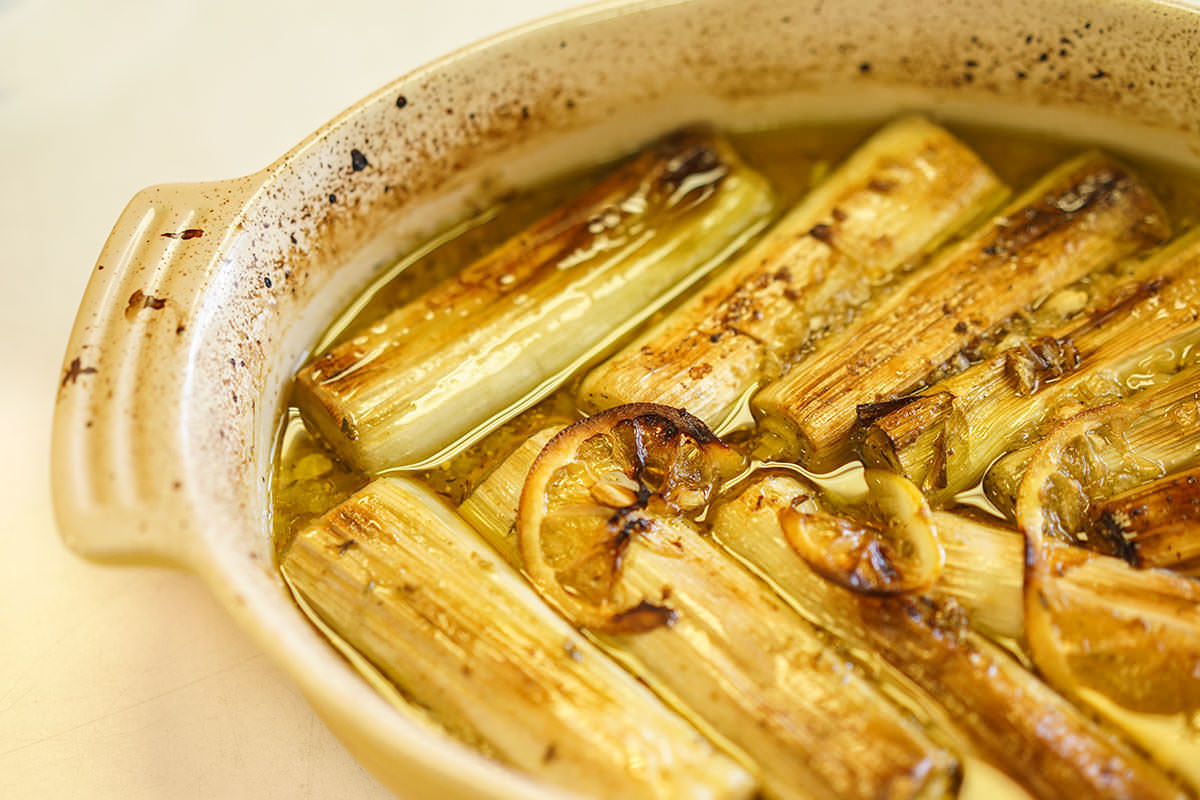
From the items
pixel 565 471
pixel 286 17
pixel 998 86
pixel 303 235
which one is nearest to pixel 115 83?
pixel 286 17

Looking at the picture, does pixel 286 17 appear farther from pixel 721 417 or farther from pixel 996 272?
pixel 996 272

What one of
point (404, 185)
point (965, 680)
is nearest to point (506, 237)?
point (404, 185)

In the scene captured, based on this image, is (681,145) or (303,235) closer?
(303,235)

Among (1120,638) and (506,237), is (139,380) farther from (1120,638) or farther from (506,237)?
(1120,638)

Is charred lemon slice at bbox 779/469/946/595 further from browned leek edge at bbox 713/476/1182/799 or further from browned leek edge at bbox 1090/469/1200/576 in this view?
browned leek edge at bbox 1090/469/1200/576

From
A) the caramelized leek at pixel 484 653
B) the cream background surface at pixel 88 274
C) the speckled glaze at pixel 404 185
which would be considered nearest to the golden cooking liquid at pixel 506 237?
the speckled glaze at pixel 404 185

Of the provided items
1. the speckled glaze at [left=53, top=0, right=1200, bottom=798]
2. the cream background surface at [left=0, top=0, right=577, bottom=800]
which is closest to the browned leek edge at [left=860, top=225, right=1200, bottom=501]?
the speckled glaze at [left=53, top=0, right=1200, bottom=798]

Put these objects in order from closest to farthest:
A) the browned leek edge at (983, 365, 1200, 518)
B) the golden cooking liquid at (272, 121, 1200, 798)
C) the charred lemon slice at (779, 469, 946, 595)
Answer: the charred lemon slice at (779, 469, 946, 595) < the browned leek edge at (983, 365, 1200, 518) < the golden cooking liquid at (272, 121, 1200, 798)

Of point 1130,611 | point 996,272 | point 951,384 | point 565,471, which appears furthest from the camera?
point 996,272
